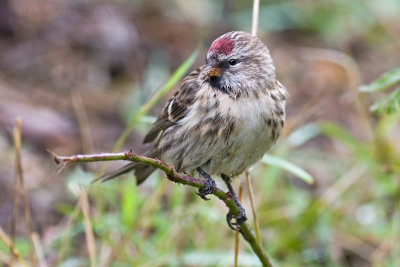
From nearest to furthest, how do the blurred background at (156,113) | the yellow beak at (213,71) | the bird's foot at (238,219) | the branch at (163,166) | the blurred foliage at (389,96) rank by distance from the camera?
the branch at (163,166), the blurred foliage at (389,96), the bird's foot at (238,219), the yellow beak at (213,71), the blurred background at (156,113)

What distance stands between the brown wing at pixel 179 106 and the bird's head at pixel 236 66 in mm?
102

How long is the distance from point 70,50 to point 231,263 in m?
3.29

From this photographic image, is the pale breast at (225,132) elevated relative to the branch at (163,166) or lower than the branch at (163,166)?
elevated

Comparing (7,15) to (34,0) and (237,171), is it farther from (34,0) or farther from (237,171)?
(237,171)

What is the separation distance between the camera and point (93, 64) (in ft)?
21.8

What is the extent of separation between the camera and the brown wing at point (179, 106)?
338 centimetres

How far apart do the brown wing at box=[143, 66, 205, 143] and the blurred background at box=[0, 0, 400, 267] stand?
0.43 feet

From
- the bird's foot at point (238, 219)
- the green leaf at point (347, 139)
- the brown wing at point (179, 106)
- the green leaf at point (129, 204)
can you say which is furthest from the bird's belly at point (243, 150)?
the green leaf at point (347, 139)

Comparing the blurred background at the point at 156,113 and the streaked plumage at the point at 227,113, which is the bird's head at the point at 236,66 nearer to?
the streaked plumage at the point at 227,113

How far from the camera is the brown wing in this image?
3385mm

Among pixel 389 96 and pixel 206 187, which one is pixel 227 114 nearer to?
pixel 206 187

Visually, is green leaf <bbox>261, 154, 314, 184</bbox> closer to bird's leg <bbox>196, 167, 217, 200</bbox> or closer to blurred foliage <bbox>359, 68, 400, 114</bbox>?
bird's leg <bbox>196, 167, 217, 200</bbox>

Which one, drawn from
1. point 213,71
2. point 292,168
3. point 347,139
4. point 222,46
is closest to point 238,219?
point 292,168

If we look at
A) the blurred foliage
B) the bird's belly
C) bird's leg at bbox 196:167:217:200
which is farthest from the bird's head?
the blurred foliage
